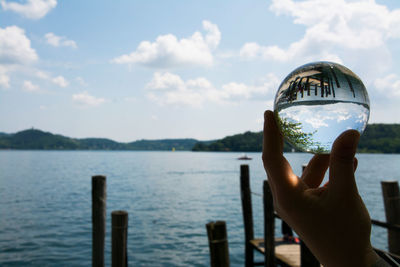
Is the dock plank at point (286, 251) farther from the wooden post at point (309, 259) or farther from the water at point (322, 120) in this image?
the water at point (322, 120)

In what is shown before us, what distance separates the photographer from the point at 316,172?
1577mm

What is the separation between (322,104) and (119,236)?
5736 mm

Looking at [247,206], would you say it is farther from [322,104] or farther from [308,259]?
[322,104]

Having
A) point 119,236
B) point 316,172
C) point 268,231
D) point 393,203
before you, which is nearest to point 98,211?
point 119,236

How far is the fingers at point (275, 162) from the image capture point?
121 cm

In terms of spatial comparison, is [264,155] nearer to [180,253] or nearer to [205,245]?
[180,253]

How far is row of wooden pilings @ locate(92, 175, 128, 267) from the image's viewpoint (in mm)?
6316

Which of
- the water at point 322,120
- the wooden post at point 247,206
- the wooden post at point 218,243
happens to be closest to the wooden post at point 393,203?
the wooden post at point 247,206

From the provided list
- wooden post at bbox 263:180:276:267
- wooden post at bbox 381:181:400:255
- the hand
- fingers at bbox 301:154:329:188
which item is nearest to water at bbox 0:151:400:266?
wooden post at bbox 263:180:276:267

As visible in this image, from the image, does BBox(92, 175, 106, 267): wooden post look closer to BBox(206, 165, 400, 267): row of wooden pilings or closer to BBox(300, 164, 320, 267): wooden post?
BBox(206, 165, 400, 267): row of wooden pilings

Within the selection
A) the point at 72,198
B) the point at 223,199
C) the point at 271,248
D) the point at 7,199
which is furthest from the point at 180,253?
the point at 7,199

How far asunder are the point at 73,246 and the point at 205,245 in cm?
701

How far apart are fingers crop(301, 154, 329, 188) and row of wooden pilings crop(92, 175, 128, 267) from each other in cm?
531

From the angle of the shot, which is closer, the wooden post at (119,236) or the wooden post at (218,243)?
the wooden post at (218,243)
